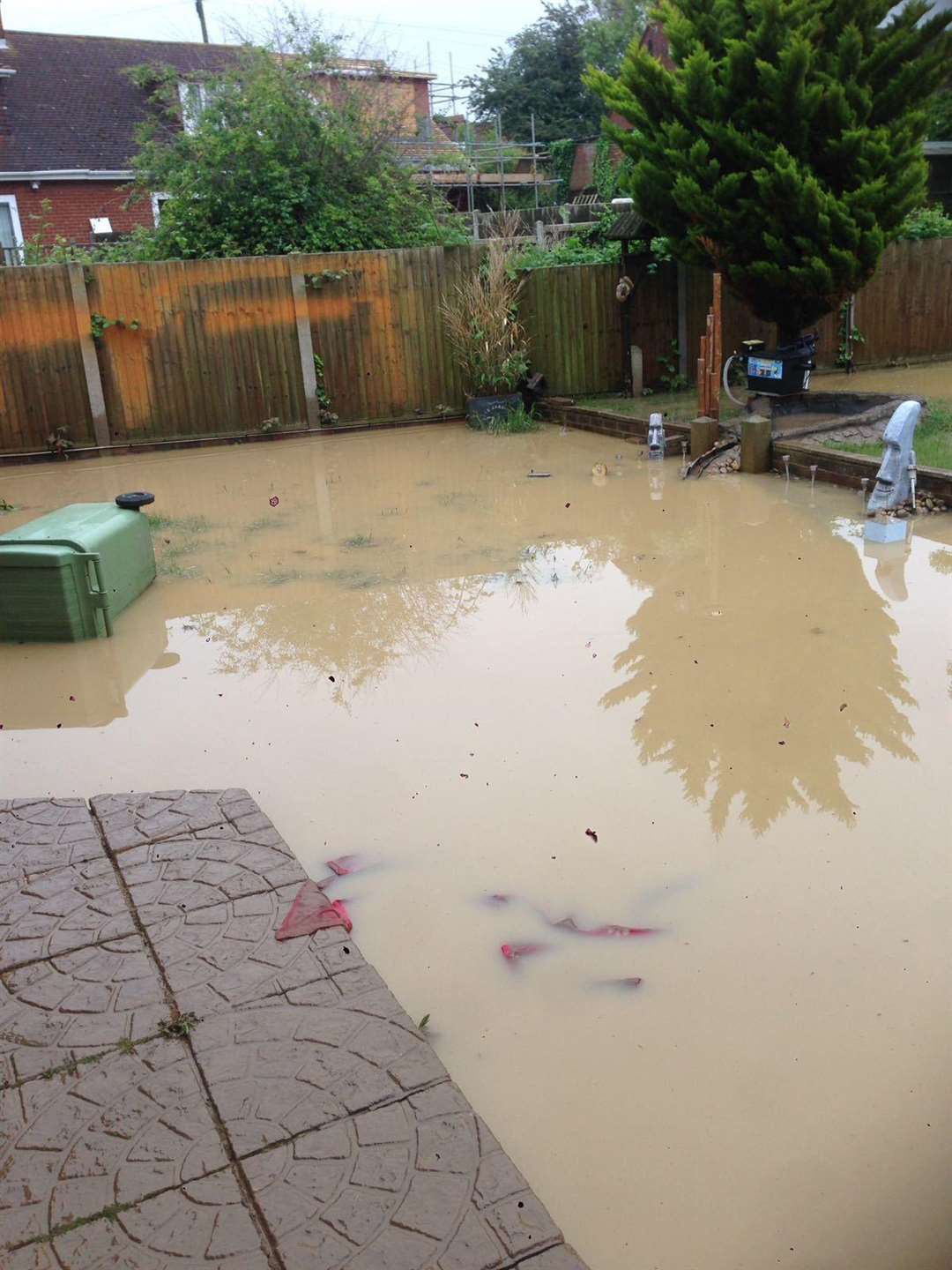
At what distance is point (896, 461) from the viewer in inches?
267

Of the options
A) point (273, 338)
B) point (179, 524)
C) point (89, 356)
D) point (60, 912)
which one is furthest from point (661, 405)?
point (60, 912)

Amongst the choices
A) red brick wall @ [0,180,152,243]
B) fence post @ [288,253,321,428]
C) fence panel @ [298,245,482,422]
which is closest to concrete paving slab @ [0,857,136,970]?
fence post @ [288,253,321,428]

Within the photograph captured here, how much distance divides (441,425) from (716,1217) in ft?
35.4

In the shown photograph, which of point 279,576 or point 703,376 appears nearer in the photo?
point 279,576

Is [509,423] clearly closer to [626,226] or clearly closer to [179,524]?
[626,226]

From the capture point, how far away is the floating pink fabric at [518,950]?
279 cm

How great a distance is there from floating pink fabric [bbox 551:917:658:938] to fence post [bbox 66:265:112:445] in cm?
977

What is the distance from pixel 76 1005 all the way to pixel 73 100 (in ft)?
77.8

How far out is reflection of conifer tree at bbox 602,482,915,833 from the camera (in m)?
3.73

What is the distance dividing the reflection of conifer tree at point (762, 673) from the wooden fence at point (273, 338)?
614 cm

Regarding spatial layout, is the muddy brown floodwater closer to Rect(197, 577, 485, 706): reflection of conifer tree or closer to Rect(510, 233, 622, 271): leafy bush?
Rect(197, 577, 485, 706): reflection of conifer tree

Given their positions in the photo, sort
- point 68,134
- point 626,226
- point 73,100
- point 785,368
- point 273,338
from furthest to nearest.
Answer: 1. point 73,100
2. point 68,134
3. point 273,338
4. point 626,226
5. point 785,368

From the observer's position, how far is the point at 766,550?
6457 mm

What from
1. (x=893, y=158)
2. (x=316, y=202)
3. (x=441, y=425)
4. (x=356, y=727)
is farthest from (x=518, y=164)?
(x=356, y=727)
